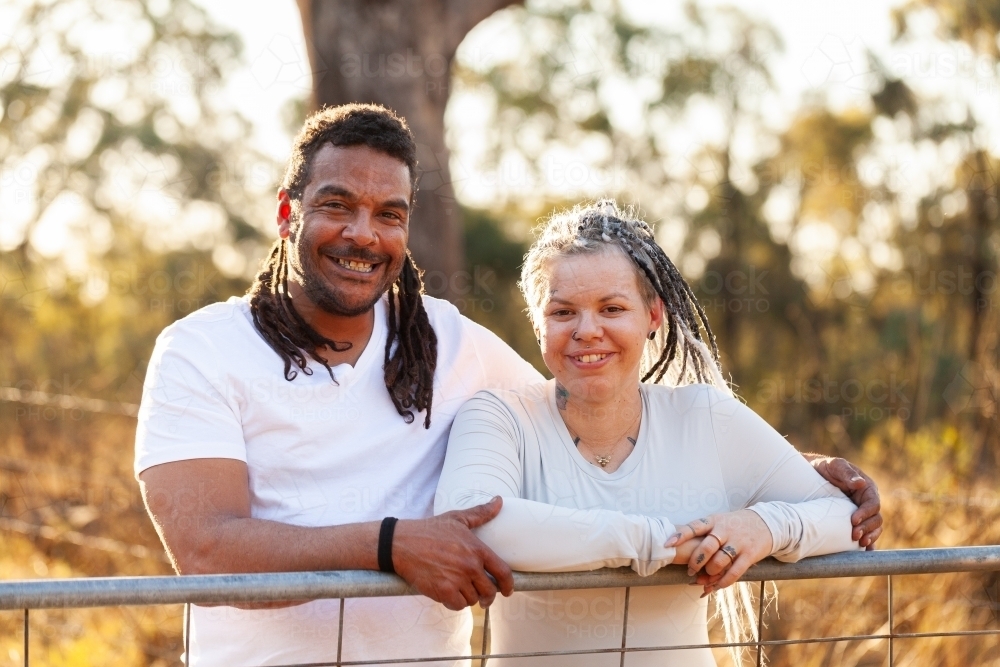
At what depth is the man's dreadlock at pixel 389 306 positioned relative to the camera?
278 centimetres

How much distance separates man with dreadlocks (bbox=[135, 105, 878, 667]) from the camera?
7.70ft

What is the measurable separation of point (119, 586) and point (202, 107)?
21.3 metres

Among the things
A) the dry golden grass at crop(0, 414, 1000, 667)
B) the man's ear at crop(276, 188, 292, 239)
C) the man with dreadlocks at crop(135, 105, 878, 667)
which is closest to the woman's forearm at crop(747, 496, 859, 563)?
the man with dreadlocks at crop(135, 105, 878, 667)

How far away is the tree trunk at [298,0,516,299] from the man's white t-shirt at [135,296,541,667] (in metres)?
3.08

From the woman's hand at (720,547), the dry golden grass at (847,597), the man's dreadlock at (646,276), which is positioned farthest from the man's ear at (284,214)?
the dry golden grass at (847,597)

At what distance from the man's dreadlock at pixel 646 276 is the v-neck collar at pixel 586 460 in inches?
9.5

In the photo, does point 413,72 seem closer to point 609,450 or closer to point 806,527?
point 609,450

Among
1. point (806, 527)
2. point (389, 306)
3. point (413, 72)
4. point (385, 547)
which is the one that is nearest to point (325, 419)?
point (389, 306)

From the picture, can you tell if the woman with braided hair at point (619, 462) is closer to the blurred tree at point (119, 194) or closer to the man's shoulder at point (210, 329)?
the man's shoulder at point (210, 329)

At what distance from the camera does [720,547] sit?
232cm

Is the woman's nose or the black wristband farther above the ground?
the woman's nose

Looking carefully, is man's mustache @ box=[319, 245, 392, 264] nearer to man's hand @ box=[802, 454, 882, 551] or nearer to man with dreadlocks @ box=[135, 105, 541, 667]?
man with dreadlocks @ box=[135, 105, 541, 667]

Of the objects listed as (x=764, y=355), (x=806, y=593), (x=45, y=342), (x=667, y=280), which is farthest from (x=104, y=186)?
(x=667, y=280)

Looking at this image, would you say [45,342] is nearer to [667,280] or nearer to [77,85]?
[77,85]
